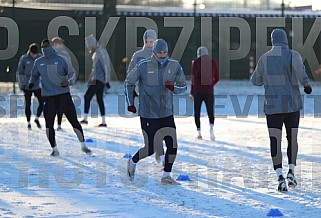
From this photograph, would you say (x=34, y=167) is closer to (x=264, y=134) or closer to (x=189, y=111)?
(x=264, y=134)

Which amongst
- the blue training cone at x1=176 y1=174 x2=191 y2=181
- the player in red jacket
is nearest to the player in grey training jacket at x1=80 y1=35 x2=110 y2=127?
the player in red jacket

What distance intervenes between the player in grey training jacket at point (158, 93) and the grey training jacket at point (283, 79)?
1058 mm

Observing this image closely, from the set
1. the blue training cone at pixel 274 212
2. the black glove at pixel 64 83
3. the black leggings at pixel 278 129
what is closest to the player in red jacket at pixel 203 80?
the black glove at pixel 64 83

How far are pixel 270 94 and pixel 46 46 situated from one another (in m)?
3.96

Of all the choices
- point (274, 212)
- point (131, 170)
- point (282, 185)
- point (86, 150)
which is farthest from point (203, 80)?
point (274, 212)

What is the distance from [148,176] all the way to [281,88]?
214cm

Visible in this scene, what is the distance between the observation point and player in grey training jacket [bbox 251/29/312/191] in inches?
354

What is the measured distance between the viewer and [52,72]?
11.7 meters

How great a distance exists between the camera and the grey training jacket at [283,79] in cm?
898

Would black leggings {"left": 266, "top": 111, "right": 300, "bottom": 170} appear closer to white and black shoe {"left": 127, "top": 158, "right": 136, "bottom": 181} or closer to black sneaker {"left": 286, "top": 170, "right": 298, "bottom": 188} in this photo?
black sneaker {"left": 286, "top": 170, "right": 298, "bottom": 188}

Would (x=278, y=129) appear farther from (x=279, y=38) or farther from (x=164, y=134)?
(x=164, y=134)

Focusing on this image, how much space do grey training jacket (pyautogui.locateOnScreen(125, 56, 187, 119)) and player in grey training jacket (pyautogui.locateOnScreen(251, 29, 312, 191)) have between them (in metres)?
1.03

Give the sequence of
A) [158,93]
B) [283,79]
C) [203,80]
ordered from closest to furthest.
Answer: [283,79] < [158,93] < [203,80]

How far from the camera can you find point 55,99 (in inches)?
465
